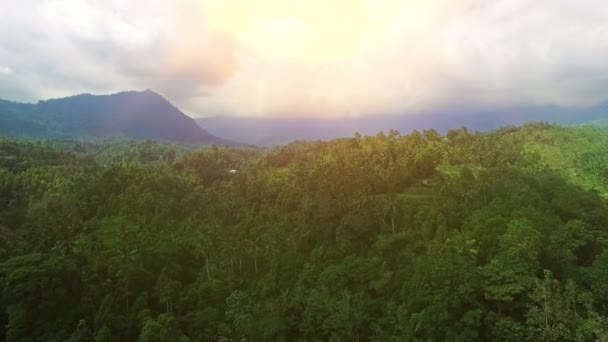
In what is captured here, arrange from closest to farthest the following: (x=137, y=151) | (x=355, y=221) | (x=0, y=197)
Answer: (x=355, y=221), (x=0, y=197), (x=137, y=151)

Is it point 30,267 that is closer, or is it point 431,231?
point 30,267

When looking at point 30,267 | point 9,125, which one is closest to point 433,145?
point 30,267

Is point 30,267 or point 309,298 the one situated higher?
point 30,267

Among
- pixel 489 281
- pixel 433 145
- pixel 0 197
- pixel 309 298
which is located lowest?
pixel 309 298

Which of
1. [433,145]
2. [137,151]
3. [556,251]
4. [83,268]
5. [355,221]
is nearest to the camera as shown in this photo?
[556,251]

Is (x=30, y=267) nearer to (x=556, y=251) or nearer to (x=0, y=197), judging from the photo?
(x=0, y=197)

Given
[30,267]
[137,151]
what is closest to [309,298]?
[30,267]
